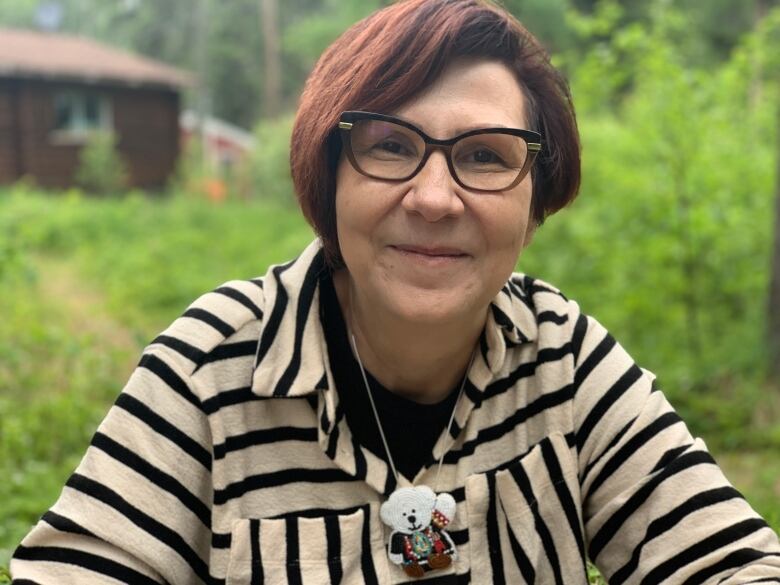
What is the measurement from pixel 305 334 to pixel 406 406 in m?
0.23

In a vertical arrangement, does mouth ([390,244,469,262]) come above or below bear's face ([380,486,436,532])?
above

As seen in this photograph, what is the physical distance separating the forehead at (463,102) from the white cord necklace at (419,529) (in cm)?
60

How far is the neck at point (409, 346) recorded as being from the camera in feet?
5.09

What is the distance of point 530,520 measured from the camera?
5.14ft

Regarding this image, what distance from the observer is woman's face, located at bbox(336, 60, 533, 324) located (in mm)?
1419

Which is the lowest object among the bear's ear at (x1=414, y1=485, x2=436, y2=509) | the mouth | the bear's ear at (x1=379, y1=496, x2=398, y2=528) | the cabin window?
the bear's ear at (x1=379, y1=496, x2=398, y2=528)

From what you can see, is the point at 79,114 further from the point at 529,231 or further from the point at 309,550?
the point at 309,550

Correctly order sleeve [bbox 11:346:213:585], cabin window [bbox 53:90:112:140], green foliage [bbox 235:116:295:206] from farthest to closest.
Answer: cabin window [bbox 53:90:112:140] → green foliage [bbox 235:116:295:206] → sleeve [bbox 11:346:213:585]

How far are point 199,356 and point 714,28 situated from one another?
1774 cm

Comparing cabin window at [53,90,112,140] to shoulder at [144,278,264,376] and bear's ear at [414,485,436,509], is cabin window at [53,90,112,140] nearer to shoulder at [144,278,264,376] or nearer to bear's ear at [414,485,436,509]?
shoulder at [144,278,264,376]

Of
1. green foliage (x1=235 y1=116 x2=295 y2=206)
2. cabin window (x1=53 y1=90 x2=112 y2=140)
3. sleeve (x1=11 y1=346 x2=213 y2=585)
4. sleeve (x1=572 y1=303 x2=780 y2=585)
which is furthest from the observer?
cabin window (x1=53 y1=90 x2=112 y2=140)

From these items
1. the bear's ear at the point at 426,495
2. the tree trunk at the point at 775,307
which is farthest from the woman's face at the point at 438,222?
the tree trunk at the point at 775,307

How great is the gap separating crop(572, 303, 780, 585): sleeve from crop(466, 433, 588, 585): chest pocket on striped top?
1.9 inches

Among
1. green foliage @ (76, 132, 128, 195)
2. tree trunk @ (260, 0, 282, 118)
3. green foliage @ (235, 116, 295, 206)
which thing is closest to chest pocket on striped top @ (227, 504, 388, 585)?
green foliage @ (235, 116, 295, 206)
